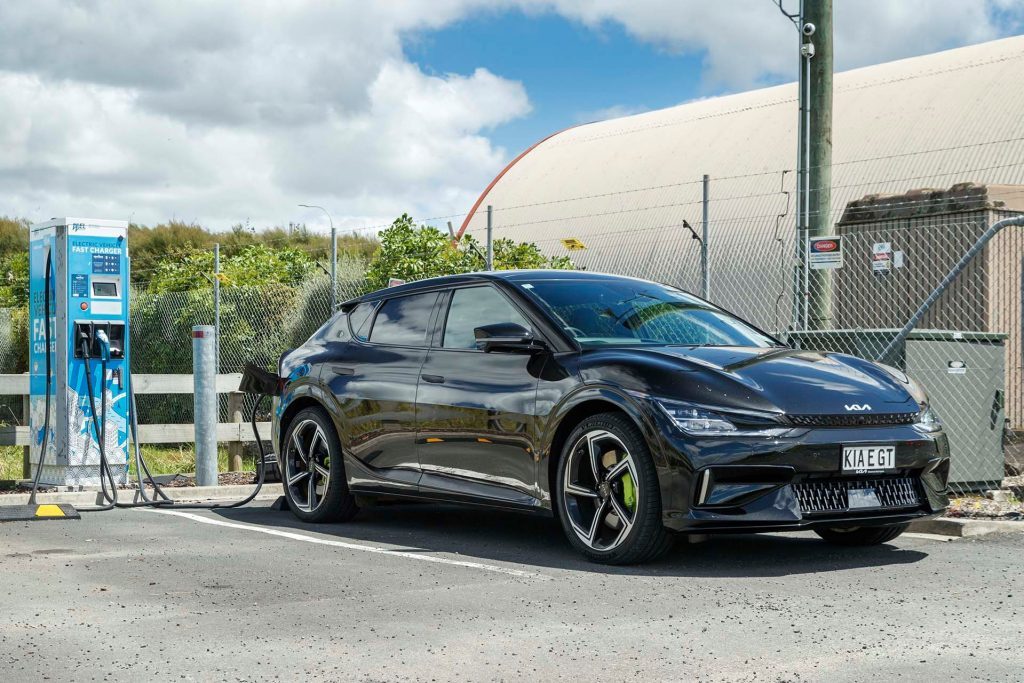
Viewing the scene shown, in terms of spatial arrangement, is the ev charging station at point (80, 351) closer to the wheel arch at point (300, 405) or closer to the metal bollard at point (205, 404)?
the metal bollard at point (205, 404)

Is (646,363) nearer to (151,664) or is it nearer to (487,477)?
(487,477)

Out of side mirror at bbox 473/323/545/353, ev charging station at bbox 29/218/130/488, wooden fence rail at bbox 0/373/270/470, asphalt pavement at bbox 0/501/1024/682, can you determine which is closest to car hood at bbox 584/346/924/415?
side mirror at bbox 473/323/545/353

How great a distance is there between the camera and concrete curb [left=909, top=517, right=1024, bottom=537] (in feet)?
25.8

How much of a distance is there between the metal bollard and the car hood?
17.2 ft

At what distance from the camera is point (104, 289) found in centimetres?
1136

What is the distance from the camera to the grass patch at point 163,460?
1409cm

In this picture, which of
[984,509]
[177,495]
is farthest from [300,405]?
[984,509]

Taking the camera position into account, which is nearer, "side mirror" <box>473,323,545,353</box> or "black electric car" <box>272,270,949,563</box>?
"black electric car" <box>272,270,949,563</box>

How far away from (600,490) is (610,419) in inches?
14.5

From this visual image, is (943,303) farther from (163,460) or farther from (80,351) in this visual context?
(163,460)

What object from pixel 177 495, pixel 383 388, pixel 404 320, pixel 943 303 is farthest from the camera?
pixel 943 303

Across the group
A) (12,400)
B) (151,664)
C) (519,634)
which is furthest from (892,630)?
(12,400)

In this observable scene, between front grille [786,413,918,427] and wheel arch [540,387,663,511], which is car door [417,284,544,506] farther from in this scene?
front grille [786,413,918,427]

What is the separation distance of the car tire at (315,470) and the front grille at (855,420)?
3.34 metres
